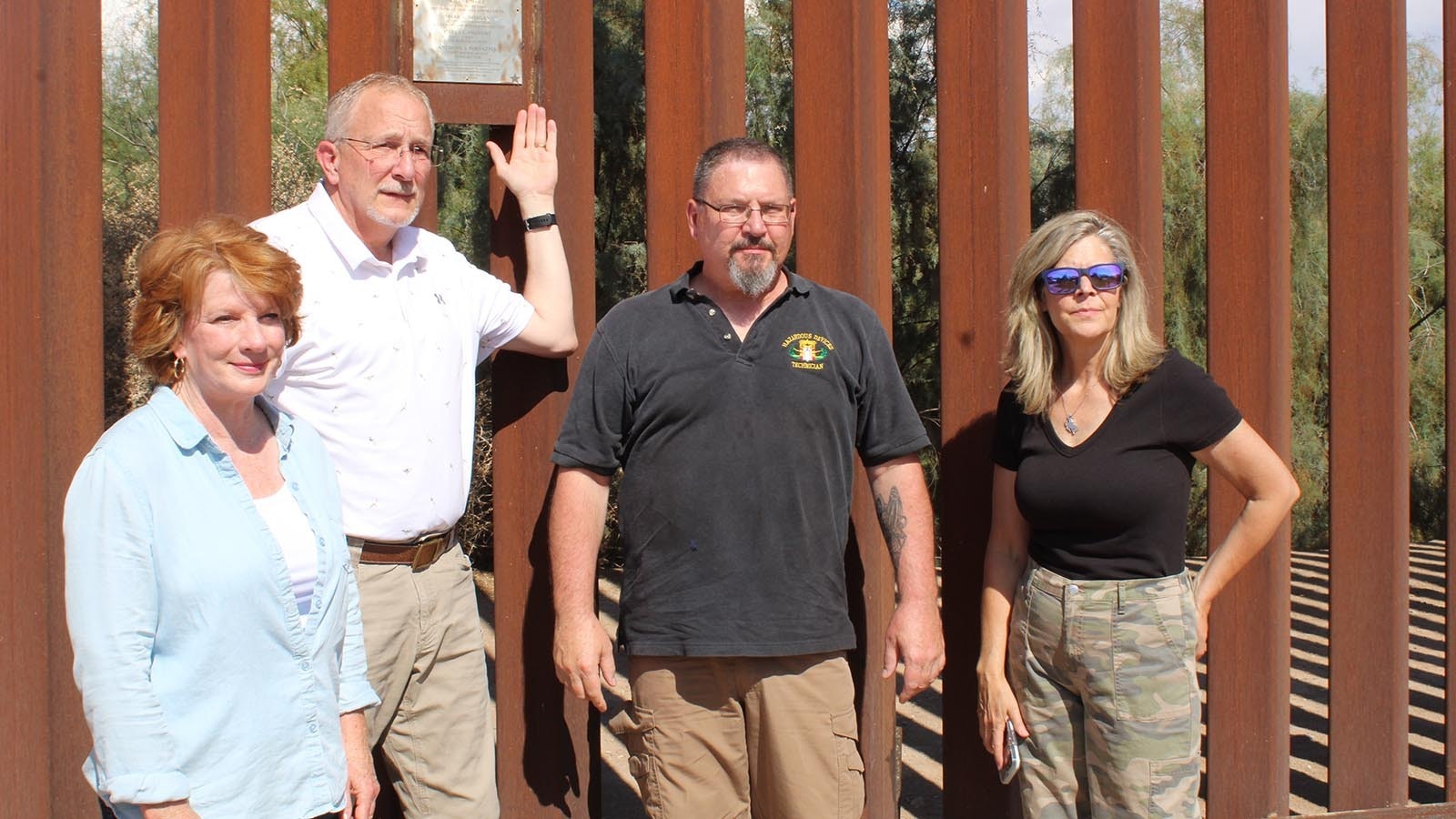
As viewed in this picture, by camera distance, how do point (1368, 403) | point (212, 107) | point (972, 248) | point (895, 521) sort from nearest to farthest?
point (895, 521)
point (212, 107)
point (972, 248)
point (1368, 403)

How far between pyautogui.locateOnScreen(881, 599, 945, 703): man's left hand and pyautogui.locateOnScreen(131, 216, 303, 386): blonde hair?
1.49 metres

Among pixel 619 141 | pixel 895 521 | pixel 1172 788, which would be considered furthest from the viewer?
pixel 619 141

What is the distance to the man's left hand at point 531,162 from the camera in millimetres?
3111

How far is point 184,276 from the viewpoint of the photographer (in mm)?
2076

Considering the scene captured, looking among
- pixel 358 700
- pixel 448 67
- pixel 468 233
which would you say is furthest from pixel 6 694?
pixel 468 233

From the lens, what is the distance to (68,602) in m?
1.98

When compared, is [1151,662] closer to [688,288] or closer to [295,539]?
[688,288]

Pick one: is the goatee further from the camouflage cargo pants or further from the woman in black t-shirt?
the camouflage cargo pants

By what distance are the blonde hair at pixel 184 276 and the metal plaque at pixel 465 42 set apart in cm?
114

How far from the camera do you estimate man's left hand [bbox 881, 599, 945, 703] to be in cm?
281

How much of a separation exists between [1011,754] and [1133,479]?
0.70 m

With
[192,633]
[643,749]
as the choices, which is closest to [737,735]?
[643,749]

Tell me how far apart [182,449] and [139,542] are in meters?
0.17

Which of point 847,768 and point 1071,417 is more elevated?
point 1071,417
